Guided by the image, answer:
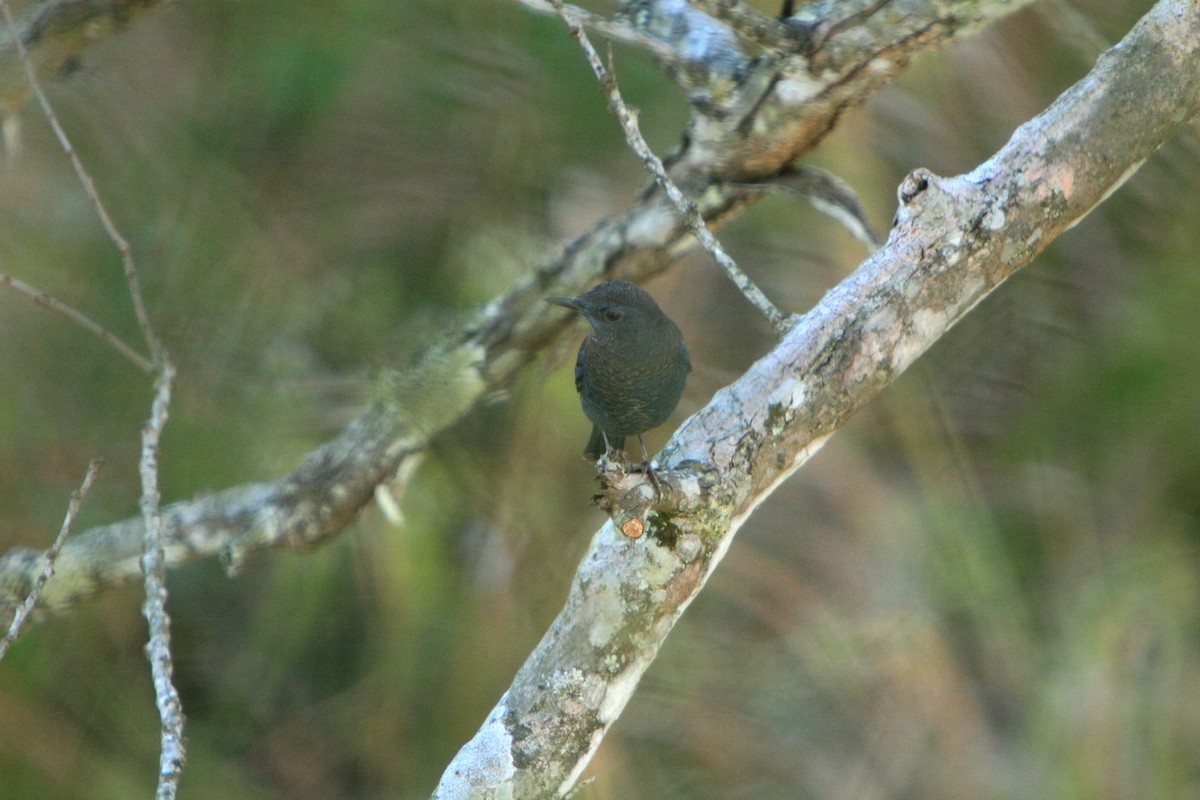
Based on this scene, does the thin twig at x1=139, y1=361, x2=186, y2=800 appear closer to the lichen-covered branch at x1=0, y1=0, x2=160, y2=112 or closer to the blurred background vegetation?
the blurred background vegetation

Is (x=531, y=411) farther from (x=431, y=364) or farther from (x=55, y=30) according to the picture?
(x=55, y=30)

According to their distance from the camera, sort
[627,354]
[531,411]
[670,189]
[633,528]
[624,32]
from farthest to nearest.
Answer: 1. [531,411]
2. [624,32]
3. [627,354]
4. [670,189]
5. [633,528]

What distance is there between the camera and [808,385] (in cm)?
175

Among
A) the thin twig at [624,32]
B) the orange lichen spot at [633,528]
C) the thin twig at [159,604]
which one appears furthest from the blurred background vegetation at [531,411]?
the orange lichen spot at [633,528]

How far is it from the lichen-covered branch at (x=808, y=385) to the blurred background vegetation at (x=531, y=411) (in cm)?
105

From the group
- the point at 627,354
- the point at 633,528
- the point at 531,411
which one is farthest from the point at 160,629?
the point at 531,411

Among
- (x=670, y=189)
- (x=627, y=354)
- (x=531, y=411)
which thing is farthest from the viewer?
(x=531, y=411)

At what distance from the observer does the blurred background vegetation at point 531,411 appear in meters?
2.93

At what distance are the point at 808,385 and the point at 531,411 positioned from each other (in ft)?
4.99

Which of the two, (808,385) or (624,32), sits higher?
(624,32)

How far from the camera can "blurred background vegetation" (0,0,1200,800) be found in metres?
2.93

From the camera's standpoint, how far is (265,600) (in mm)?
3543

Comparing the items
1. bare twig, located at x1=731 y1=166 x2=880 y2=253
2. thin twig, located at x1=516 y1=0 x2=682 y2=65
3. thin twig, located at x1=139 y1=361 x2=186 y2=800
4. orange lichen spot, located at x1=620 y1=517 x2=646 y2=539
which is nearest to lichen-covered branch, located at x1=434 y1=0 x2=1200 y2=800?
orange lichen spot, located at x1=620 y1=517 x2=646 y2=539

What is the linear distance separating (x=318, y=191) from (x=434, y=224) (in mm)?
363
